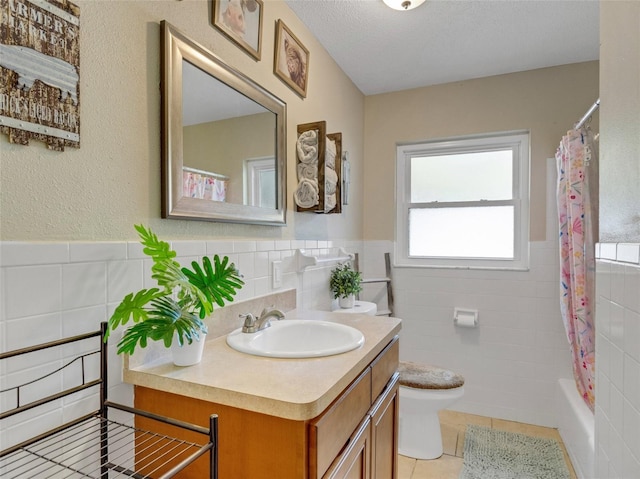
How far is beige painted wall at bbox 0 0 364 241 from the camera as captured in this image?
0.81m

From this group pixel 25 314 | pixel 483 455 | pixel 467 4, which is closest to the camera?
pixel 25 314

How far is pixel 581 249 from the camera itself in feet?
6.33

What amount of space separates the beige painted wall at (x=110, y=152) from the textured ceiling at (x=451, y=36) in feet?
2.88

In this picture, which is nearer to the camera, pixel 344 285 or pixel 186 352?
pixel 186 352

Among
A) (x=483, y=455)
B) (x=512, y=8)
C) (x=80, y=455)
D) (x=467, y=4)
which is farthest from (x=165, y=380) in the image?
(x=512, y=8)

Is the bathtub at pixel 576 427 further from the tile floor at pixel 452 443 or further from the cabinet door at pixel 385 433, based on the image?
the cabinet door at pixel 385 433

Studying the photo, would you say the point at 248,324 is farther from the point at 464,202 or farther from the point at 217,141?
the point at 464,202

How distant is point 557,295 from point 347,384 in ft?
6.83

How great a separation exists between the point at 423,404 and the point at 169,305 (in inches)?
64.6

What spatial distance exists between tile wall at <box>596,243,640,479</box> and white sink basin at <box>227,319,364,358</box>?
753mm

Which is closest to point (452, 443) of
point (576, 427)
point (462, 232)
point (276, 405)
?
point (576, 427)

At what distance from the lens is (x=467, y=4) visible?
1.83 metres

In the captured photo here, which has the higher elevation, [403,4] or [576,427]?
[403,4]

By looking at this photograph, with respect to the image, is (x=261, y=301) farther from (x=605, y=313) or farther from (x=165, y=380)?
(x=605, y=313)
